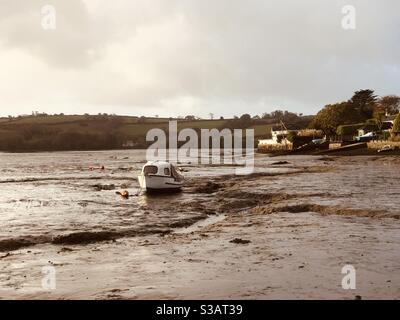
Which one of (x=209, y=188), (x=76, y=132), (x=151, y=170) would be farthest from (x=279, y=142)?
(x=151, y=170)

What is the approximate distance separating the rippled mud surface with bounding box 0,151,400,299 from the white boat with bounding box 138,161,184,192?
481 centimetres

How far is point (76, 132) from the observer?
181 metres

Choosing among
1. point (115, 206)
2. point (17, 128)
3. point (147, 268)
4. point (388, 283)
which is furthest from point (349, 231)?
Result: point (17, 128)

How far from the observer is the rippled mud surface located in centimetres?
1072

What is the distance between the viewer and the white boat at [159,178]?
36.0 m

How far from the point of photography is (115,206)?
27891 millimetres

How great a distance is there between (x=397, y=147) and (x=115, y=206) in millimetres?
53488

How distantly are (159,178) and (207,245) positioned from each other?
2095cm

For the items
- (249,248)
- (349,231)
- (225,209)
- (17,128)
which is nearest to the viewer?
(249,248)

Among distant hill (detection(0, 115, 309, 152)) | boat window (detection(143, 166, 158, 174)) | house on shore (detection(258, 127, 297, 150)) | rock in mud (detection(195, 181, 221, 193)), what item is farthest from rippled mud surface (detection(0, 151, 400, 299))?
distant hill (detection(0, 115, 309, 152))

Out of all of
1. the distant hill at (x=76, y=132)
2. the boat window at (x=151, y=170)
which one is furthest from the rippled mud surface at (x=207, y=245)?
the distant hill at (x=76, y=132)

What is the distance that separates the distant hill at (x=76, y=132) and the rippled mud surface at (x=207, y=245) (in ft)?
479

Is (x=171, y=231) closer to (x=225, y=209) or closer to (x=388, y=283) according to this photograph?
(x=225, y=209)

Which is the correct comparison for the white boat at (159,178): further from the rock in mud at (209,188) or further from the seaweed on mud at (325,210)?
the seaweed on mud at (325,210)
